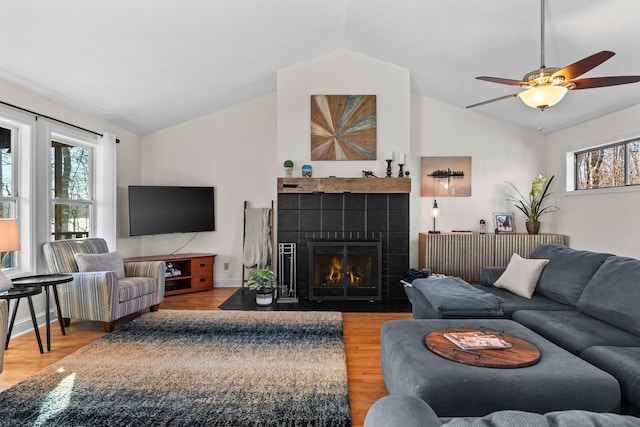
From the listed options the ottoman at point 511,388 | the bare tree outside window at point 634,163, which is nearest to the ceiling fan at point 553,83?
the ottoman at point 511,388

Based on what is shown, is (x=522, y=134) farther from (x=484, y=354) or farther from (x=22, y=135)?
(x=22, y=135)

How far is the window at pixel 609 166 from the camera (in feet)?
13.2

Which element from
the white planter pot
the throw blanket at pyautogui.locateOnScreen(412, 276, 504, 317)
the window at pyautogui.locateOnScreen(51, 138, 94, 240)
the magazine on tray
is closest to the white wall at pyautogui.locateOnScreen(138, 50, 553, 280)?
the window at pyautogui.locateOnScreen(51, 138, 94, 240)

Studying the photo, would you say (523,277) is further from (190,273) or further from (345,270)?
(190,273)

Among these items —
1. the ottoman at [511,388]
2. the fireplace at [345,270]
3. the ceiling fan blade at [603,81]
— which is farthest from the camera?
the fireplace at [345,270]

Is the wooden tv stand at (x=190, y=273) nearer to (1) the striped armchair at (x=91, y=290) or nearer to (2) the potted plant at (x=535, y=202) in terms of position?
(1) the striped armchair at (x=91, y=290)

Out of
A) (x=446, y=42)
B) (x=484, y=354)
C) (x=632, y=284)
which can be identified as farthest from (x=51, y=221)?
(x=632, y=284)

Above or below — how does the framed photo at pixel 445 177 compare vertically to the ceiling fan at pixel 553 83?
below

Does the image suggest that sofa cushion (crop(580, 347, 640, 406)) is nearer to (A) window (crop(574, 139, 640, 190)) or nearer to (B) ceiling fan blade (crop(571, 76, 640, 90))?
(B) ceiling fan blade (crop(571, 76, 640, 90))

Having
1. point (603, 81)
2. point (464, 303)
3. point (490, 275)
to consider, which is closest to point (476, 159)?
point (490, 275)

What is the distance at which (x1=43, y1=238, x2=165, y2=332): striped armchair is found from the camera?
3.51 m

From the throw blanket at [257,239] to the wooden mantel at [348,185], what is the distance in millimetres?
887

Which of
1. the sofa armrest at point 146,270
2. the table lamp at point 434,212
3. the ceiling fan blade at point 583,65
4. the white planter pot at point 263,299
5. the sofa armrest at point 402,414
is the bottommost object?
the white planter pot at point 263,299

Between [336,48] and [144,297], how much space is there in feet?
13.0
